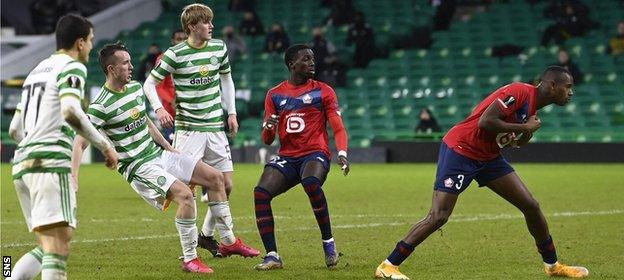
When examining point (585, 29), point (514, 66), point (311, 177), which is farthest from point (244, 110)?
point (311, 177)

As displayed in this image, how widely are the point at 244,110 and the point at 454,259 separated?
21053 mm

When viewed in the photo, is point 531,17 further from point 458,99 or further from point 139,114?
point 139,114

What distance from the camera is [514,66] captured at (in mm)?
30547

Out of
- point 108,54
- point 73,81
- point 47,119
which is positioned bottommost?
point 108,54

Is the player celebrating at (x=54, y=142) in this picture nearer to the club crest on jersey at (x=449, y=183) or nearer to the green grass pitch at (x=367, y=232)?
the green grass pitch at (x=367, y=232)

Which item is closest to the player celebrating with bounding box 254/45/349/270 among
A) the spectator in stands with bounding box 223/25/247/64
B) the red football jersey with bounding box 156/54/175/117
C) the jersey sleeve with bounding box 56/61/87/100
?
the jersey sleeve with bounding box 56/61/87/100

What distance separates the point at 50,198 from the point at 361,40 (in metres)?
25.3

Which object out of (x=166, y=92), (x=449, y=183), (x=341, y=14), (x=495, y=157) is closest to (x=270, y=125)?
(x=449, y=183)

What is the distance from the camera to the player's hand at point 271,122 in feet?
33.4

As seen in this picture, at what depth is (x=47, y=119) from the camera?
736cm

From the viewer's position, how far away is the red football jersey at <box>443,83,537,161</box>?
9.20 meters

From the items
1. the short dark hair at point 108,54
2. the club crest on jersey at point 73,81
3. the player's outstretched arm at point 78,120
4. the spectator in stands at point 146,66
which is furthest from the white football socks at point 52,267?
the spectator in stands at point 146,66

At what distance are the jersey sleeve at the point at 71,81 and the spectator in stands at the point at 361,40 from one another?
24723 millimetres

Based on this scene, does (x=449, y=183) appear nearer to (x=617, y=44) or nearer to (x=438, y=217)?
(x=438, y=217)
